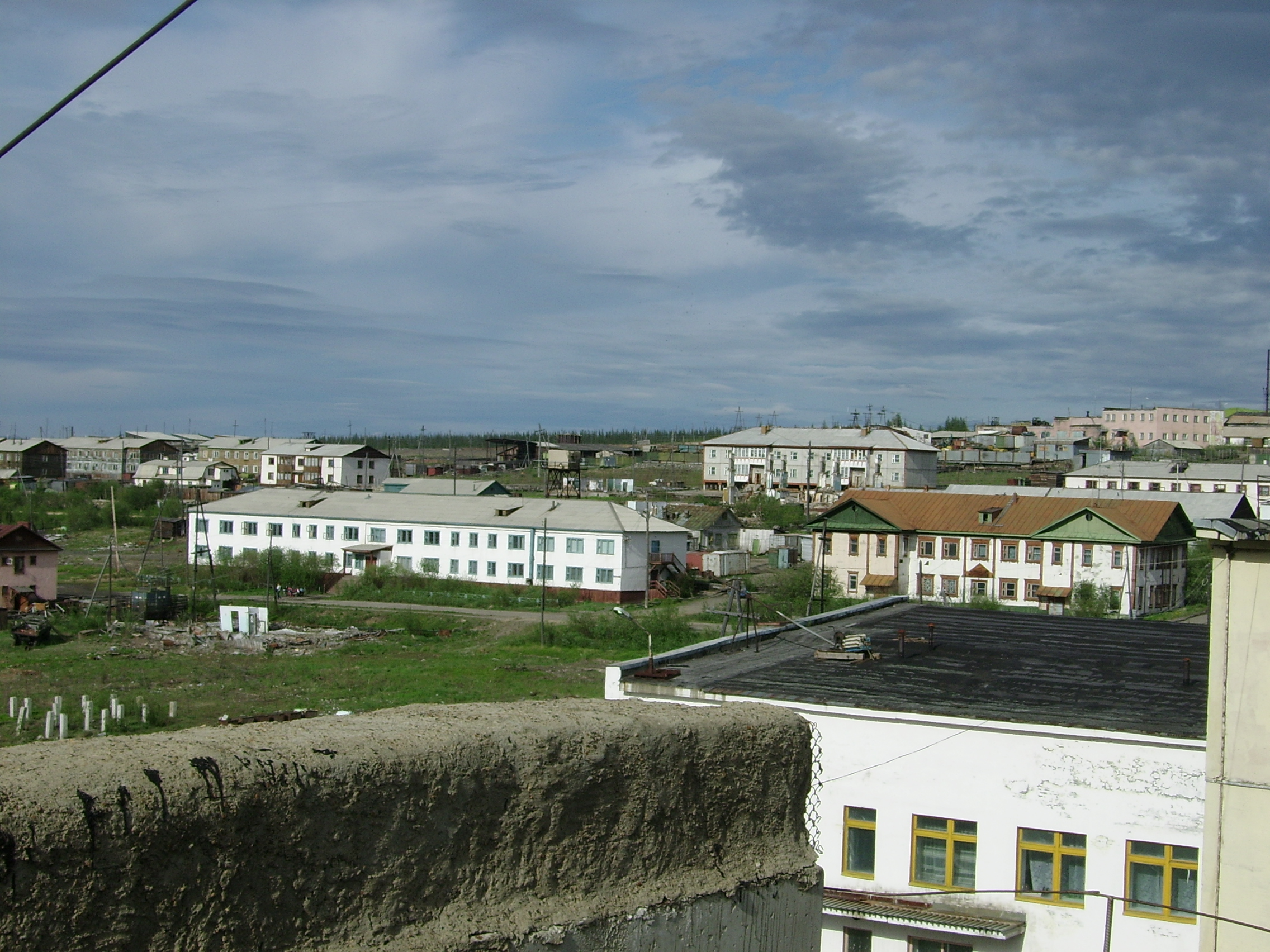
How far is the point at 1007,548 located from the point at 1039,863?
34261 mm

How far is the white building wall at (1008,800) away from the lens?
10.4 m

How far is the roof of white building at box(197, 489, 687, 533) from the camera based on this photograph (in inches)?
1875

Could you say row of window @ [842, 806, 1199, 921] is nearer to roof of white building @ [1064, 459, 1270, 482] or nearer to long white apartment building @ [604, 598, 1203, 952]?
long white apartment building @ [604, 598, 1203, 952]

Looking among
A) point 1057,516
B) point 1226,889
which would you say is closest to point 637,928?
point 1226,889

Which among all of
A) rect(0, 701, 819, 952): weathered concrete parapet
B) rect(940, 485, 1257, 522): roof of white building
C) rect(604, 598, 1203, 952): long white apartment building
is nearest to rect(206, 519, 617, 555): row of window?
rect(940, 485, 1257, 522): roof of white building

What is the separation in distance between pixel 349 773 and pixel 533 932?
2.53ft

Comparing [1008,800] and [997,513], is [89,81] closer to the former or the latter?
[1008,800]

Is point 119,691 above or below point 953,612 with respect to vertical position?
below

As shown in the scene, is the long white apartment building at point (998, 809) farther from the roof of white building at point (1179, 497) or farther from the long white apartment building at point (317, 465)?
the long white apartment building at point (317, 465)

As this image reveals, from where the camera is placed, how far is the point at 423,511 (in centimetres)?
5162

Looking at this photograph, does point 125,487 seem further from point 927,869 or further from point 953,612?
point 927,869

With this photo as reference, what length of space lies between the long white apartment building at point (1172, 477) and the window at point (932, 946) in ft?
184

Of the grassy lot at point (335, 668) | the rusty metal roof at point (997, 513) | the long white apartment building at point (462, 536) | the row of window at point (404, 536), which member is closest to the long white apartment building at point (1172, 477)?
the rusty metal roof at point (997, 513)

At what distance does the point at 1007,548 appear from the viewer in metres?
43.5
